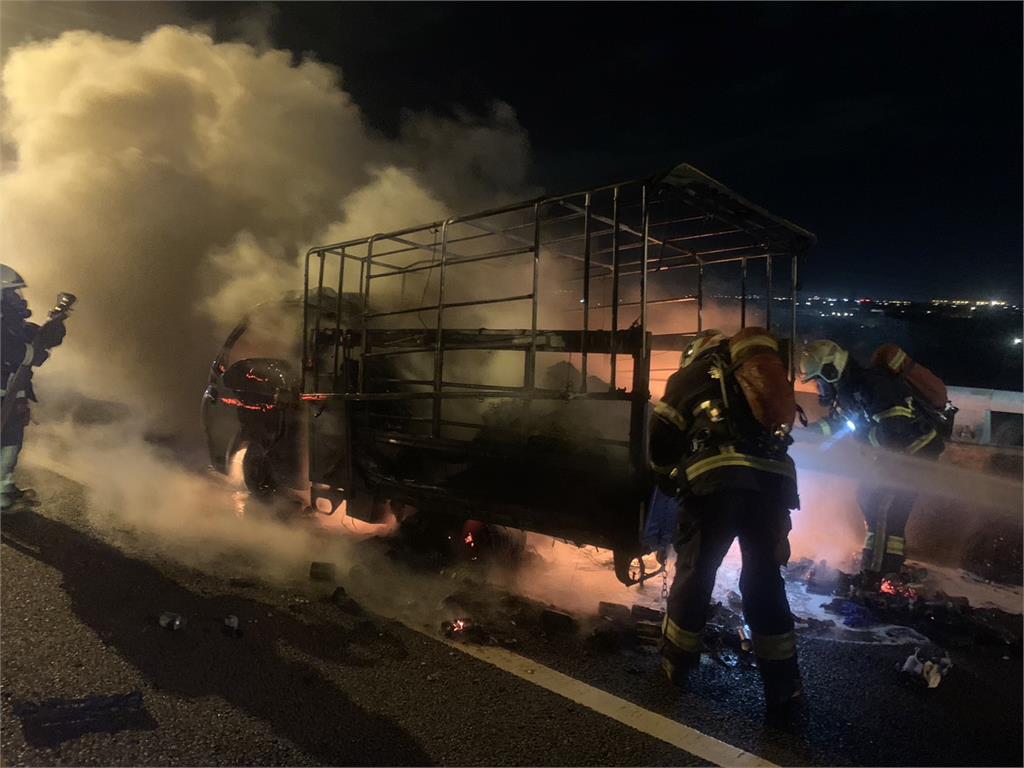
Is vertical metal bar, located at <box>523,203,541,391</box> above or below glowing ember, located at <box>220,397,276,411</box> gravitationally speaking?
above

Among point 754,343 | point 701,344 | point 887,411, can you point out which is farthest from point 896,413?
point 754,343

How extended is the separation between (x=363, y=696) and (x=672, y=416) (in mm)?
2196

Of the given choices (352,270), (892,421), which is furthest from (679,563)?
(352,270)

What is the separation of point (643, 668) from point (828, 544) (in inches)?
143

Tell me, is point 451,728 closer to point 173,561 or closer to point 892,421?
point 173,561

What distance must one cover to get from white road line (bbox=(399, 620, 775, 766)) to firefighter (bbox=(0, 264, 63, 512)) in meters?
4.81

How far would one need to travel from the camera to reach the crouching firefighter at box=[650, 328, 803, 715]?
10.1ft

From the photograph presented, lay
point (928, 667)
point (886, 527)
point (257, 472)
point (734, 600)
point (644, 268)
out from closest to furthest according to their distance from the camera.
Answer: point (928, 667), point (644, 268), point (734, 600), point (886, 527), point (257, 472)

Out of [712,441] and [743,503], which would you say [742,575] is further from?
[712,441]

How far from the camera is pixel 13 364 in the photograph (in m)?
6.19

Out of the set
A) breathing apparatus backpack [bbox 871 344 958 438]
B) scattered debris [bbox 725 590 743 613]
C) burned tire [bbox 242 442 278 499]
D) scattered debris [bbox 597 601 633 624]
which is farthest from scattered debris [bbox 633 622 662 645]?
burned tire [bbox 242 442 278 499]

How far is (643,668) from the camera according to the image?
3.48 meters

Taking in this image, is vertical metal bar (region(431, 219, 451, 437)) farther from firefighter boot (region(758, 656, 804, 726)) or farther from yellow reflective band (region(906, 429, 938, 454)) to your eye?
yellow reflective band (region(906, 429, 938, 454))

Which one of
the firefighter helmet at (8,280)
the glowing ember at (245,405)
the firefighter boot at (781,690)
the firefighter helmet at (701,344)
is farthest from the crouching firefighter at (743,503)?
the firefighter helmet at (8,280)
